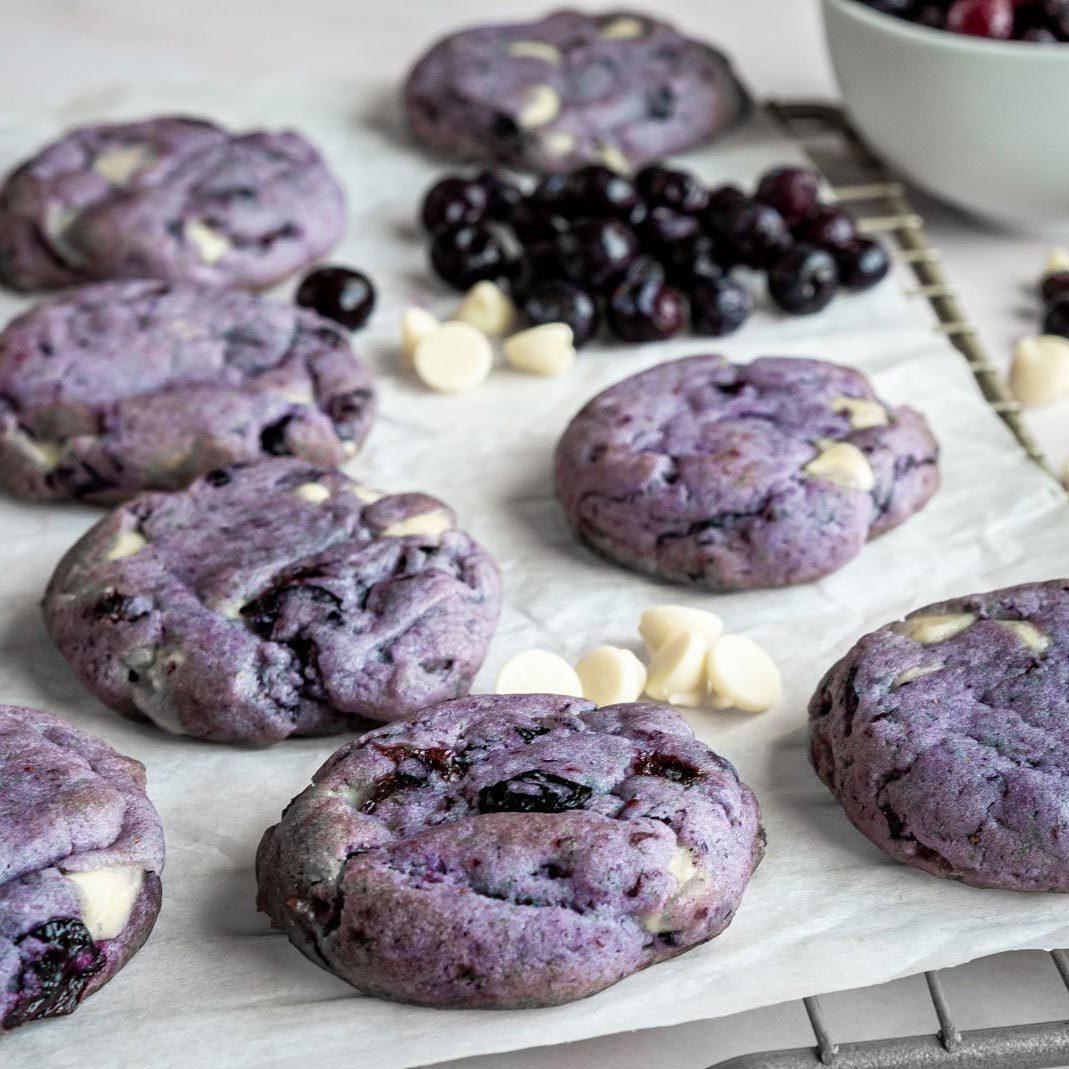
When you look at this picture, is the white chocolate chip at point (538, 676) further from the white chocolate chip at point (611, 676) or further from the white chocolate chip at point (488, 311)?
the white chocolate chip at point (488, 311)

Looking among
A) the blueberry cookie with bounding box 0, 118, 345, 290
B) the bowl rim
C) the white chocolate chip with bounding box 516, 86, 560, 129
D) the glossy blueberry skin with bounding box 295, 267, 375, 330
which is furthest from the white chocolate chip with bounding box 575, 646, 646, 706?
the white chocolate chip with bounding box 516, 86, 560, 129

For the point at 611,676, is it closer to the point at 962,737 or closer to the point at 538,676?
the point at 538,676

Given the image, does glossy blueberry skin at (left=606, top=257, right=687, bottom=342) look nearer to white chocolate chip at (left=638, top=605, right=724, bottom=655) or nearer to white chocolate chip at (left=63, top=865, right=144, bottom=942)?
white chocolate chip at (left=638, top=605, right=724, bottom=655)

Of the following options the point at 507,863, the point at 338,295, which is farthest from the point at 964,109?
the point at 507,863

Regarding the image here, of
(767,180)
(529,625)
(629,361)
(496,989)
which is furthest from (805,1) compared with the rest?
(496,989)

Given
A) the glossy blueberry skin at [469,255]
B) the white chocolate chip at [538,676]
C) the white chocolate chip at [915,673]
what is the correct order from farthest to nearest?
the glossy blueberry skin at [469,255], the white chocolate chip at [538,676], the white chocolate chip at [915,673]

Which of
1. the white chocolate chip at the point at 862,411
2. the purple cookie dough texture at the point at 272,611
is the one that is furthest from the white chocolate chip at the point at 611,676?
the white chocolate chip at the point at 862,411

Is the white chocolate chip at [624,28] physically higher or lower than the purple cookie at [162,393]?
higher
